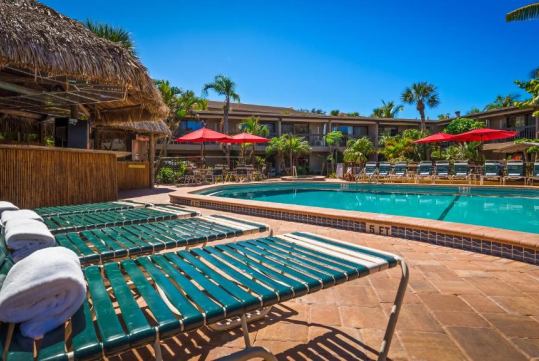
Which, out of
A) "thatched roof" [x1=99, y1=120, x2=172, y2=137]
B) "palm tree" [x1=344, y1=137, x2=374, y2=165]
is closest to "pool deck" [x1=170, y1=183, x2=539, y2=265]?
"thatched roof" [x1=99, y1=120, x2=172, y2=137]

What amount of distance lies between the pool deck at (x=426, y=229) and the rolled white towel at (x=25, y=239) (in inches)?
163

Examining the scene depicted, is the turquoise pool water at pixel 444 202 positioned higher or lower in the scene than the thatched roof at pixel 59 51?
lower

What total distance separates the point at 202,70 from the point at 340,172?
45.9ft

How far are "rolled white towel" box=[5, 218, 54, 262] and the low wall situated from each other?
17.6 feet

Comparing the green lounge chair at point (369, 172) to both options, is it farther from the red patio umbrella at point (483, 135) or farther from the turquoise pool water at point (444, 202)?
the red patio umbrella at point (483, 135)

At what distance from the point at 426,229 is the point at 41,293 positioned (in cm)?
431

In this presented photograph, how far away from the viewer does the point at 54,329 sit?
3.51 ft

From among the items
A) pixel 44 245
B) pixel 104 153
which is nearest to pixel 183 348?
pixel 44 245

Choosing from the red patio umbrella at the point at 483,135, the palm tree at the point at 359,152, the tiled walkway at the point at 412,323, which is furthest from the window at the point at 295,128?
the tiled walkway at the point at 412,323

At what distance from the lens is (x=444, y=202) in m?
9.94

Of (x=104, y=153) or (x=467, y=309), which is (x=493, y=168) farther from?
(x=104, y=153)

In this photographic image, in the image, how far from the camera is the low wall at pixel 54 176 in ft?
19.0

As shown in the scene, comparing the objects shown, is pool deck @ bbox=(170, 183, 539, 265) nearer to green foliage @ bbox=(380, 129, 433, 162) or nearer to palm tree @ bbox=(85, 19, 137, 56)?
palm tree @ bbox=(85, 19, 137, 56)

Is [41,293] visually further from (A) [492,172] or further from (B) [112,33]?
(A) [492,172]
